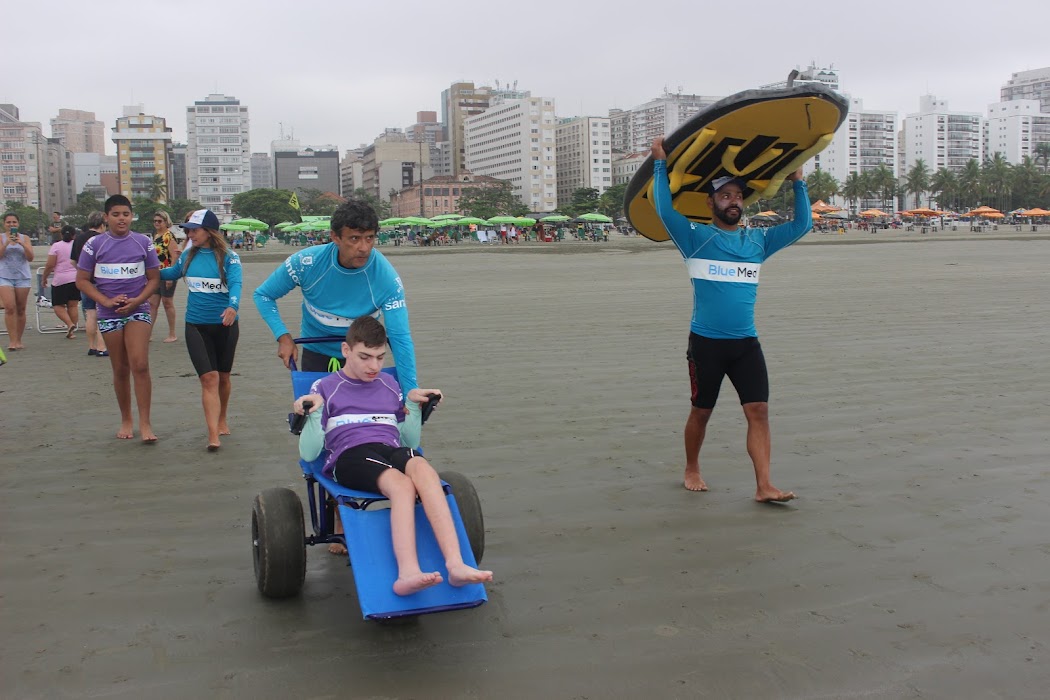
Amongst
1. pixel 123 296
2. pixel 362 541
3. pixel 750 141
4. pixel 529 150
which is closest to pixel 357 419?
pixel 362 541

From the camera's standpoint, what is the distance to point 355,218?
168 inches

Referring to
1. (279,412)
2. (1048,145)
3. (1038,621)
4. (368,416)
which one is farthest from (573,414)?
(1048,145)

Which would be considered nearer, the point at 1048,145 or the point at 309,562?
the point at 309,562

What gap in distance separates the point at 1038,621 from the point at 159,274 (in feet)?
19.3

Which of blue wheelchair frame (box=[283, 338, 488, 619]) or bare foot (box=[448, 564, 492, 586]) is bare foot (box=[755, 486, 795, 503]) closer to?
blue wheelchair frame (box=[283, 338, 488, 619])

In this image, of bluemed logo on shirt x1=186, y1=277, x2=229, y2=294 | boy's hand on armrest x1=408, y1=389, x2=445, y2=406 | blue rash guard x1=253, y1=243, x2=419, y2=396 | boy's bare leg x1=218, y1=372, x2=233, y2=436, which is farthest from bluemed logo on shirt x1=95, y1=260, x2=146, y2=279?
boy's hand on armrest x1=408, y1=389, x2=445, y2=406

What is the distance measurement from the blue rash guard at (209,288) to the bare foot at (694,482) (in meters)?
3.33

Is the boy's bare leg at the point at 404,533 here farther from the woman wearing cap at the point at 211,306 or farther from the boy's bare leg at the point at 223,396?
the boy's bare leg at the point at 223,396

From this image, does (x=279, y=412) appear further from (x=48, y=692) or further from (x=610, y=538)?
(x=48, y=692)

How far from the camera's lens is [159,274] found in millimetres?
6746

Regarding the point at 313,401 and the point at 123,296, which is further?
the point at 123,296

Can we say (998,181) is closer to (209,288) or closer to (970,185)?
(970,185)

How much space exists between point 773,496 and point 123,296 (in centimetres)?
460

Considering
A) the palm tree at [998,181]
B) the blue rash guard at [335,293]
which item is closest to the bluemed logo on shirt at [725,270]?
the blue rash guard at [335,293]
